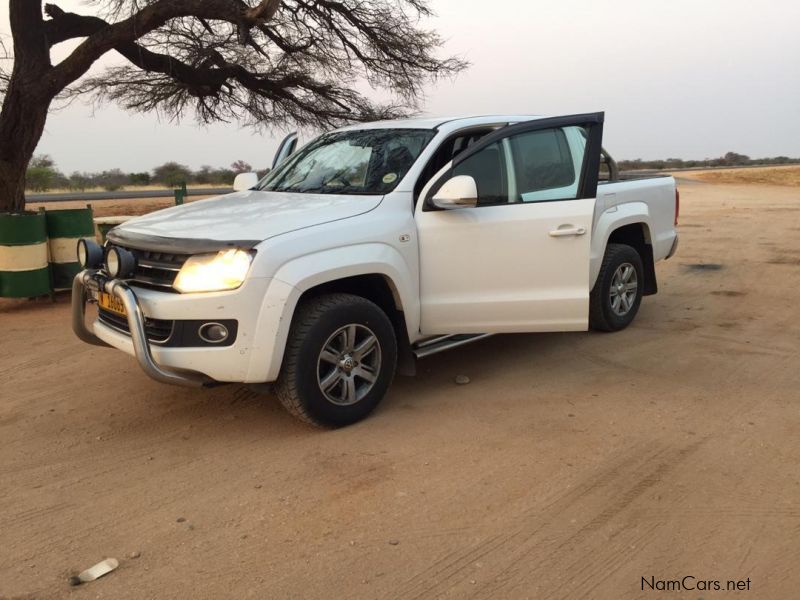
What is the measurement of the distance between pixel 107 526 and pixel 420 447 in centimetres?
167

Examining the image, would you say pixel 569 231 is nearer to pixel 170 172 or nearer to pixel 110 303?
pixel 110 303

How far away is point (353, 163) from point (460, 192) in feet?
3.75

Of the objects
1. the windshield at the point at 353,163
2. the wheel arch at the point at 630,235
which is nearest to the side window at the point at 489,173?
the windshield at the point at 353,163

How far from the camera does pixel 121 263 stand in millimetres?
4094

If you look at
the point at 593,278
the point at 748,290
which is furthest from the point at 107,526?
the point at 748,290

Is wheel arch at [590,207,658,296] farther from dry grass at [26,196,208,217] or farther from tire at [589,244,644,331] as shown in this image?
dry grass at [26,196,208,217]

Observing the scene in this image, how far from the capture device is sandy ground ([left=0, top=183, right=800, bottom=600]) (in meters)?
2.88

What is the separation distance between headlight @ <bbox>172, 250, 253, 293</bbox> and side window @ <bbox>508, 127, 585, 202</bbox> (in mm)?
2118

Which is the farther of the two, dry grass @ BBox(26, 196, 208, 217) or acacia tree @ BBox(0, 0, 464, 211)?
dry grass @ BBox(26, 196, 208, 217)

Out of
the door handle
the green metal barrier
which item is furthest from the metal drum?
the door handle

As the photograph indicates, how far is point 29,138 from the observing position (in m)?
10.2

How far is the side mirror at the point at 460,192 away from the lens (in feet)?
14.4

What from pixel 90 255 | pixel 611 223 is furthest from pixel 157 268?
pixel 611 223

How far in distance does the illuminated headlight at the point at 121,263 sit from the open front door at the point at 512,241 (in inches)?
70.4
